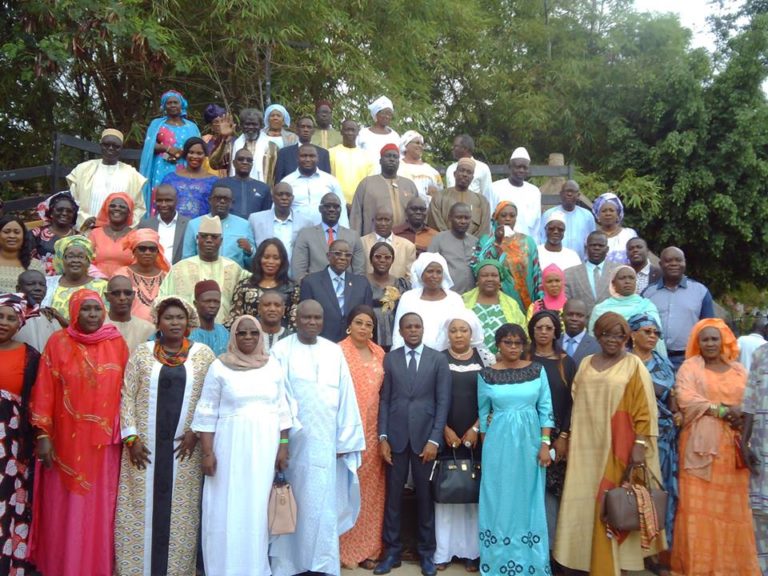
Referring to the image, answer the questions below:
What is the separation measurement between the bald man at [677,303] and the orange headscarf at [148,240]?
169 inches

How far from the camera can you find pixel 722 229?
1483 centimetres

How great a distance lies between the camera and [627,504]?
5.54 meters

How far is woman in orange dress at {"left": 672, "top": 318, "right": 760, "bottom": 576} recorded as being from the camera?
588cm

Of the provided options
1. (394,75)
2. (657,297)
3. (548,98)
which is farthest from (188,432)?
(548,98)

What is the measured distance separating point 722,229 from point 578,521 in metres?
10.5

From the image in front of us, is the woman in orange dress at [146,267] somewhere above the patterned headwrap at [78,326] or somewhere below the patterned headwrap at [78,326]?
above

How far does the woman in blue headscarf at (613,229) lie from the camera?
8.43 metres

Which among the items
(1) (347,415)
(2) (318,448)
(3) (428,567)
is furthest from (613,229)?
(2) (318,448)

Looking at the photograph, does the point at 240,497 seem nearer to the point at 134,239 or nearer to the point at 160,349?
the point at 160,349

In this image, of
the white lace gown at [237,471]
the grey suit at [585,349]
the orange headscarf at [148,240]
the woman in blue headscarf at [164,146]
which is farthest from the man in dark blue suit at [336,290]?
the woman in blue headscarf at [164,146]

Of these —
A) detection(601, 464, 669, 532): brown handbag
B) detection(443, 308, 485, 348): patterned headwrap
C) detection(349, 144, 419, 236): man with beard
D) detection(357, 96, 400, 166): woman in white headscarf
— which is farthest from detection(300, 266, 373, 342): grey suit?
detection(357, 96, 400, 166): woman in white headscarf

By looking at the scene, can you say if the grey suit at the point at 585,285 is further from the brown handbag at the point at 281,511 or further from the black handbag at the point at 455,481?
the brown handbag at the point at 281,511

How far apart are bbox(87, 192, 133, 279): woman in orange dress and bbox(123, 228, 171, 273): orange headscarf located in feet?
0.50

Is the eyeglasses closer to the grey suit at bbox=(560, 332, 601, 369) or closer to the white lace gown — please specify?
the grey suit at bbox=(560, 332, 601, 369)
